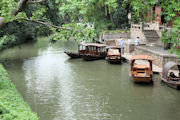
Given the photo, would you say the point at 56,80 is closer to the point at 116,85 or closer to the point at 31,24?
the point at 116,85

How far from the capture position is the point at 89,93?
616 inches

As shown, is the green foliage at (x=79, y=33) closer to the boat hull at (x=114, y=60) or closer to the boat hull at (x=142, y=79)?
the boat hull at (x=142, y=79)

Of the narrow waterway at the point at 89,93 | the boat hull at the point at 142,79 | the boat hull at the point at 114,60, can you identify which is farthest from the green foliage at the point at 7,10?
the boat hull at the point at 114,60

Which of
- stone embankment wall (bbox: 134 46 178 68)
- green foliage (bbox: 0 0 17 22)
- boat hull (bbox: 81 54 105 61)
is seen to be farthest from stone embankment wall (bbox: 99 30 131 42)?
green foliage (bbox: 0 0 17 22)

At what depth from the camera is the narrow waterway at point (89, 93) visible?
41.2ft

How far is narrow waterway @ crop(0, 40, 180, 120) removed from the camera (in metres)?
12.5

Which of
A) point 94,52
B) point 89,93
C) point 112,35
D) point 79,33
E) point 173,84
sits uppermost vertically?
point 79,33

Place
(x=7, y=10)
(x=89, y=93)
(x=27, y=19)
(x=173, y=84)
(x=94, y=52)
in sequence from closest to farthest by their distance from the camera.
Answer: (x=7, y=10) → (x=27, y=19) → (x=89, y=93) → (x=173, y=84) → (x=94, y=52)

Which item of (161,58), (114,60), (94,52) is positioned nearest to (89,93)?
(161,58)

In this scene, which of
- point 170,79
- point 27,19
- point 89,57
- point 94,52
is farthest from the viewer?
point 94,52

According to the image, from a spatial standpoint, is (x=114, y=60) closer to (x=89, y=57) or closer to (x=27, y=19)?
(x=89, y=57)

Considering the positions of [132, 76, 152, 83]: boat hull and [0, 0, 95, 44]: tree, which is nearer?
[0, 0, 95, 44]: tree

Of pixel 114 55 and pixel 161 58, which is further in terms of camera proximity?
pixel 114 55

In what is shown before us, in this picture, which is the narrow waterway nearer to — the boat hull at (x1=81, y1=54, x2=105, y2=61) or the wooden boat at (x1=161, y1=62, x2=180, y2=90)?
the wooden boat at (x1=161, y1=62, x2=180, y2=90)
